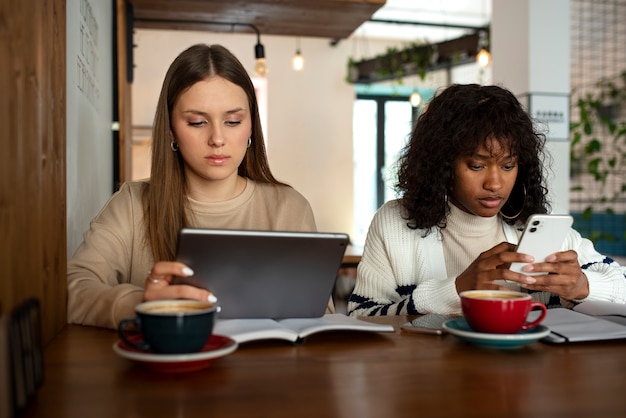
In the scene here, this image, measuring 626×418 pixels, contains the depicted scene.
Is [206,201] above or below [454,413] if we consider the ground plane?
above

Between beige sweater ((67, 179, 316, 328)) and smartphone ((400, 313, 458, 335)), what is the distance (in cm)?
50

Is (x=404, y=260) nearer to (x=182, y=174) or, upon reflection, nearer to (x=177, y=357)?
(x=182, y=174)

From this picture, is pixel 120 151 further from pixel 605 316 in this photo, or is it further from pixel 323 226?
pixel 323 226

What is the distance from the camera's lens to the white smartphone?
3.92 feet

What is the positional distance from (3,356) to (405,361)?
53 cm

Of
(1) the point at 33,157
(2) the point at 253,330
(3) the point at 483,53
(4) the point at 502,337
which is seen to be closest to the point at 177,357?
(2) the point at 253,330

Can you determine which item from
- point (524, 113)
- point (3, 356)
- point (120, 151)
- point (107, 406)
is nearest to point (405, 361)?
point (107, 406)

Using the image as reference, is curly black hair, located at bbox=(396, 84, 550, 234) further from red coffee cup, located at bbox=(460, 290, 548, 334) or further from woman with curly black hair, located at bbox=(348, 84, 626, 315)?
red coffee cup, located at bbox=(460, 290, 548, 334)

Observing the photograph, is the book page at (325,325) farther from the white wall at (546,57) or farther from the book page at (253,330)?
the white wall at (546,57)

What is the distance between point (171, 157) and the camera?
62.5 inches

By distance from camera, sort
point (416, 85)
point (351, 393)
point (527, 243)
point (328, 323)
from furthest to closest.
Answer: point (416, 85) → point (527, 243) → point (328, 323) → point (351, 393)

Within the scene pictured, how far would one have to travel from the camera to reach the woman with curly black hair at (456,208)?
159cm

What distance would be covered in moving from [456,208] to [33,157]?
118 centimetres

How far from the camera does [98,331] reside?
1.13m
